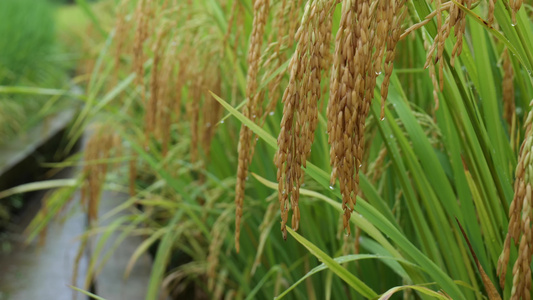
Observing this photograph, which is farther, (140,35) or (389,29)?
(140,35)

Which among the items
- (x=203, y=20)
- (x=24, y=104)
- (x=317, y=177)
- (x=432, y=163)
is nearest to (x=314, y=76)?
(x=317, y=177)

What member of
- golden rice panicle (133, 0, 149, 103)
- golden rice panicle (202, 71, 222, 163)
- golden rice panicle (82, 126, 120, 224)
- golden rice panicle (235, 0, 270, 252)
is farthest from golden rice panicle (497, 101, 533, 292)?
golden rice panicle (82, 126, 120, 224)

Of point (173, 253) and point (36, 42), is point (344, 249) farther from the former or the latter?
point (36, 42)

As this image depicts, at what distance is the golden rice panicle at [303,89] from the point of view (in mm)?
704

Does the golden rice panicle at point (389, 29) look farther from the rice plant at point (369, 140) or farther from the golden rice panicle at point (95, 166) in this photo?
the golden rice panicle at point (95, 166)

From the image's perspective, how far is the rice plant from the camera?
0.71m

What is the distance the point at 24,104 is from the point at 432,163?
4955mm

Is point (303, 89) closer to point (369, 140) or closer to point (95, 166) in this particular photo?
point (369, 140)

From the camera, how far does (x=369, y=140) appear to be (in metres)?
1.28

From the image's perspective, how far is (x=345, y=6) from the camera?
666 mm

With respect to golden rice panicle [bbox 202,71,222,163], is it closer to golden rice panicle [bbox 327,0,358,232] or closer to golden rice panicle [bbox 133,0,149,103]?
golden rice panicle [bbox 133,0,149,103]

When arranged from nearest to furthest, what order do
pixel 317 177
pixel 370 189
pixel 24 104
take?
pixel 317 177 → pixel 370 189 → pixel 24 104

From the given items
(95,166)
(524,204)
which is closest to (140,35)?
(524,204)

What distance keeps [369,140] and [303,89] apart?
Answer: 591mm
